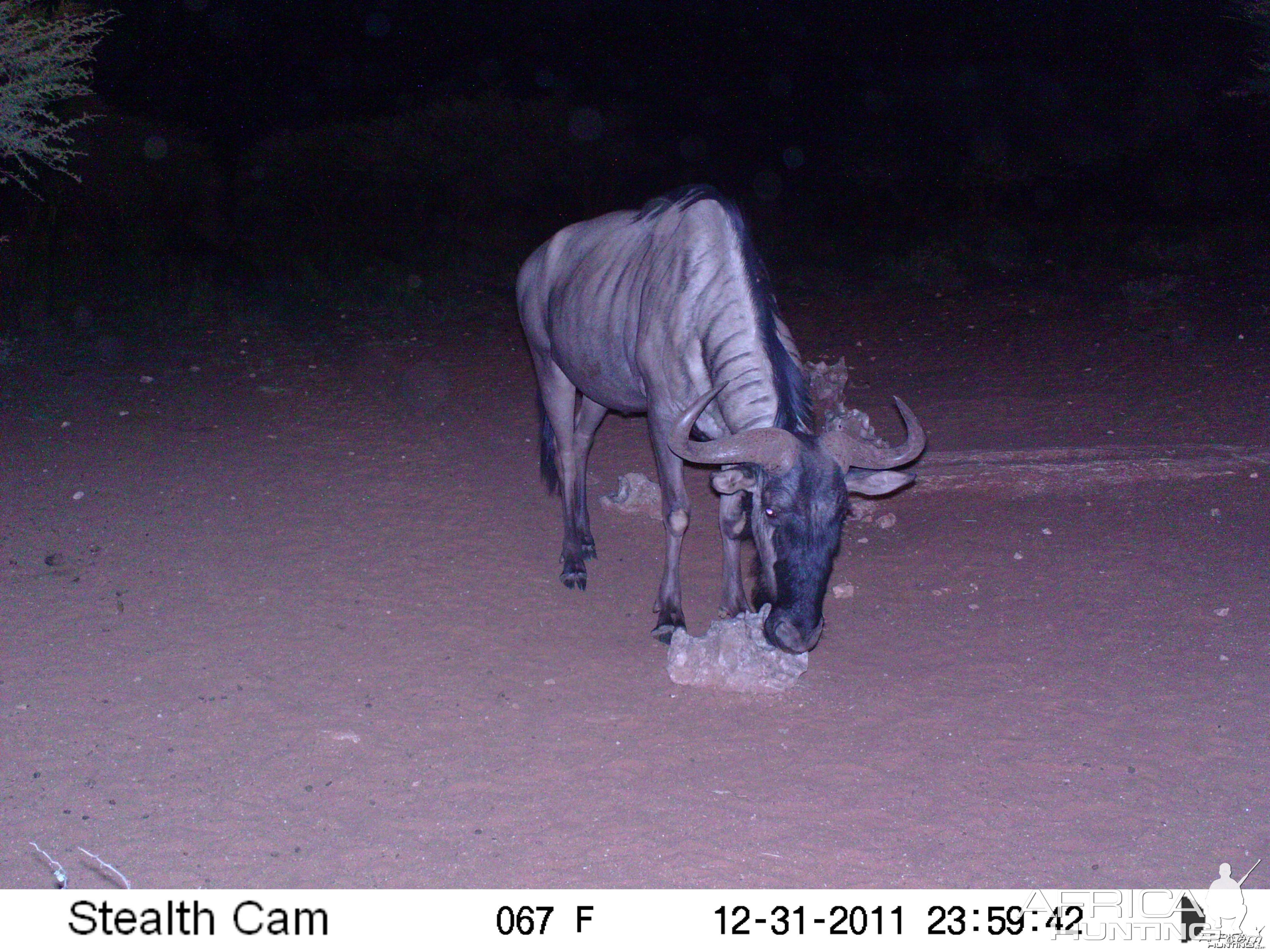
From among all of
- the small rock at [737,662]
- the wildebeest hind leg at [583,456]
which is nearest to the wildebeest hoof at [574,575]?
the wildebeest hind leg at [583,456]

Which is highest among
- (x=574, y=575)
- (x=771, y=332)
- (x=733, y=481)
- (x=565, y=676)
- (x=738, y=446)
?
(x=771, y=332)

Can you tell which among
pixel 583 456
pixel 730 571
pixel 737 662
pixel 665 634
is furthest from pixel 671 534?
pixel 583 456

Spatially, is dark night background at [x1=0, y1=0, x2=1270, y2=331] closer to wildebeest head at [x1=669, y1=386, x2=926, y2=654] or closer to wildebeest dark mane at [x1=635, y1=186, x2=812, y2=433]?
wildebeest dark mane at [x1=635, y1=186, x2=812, y2=433]

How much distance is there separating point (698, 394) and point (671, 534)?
765 mm

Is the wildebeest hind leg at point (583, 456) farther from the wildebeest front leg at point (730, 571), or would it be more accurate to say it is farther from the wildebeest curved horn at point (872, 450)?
the wildebeest curved horn at point (872, 450)

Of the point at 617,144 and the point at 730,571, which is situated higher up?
the point at 617,144

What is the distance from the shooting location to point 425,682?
15.6 feet

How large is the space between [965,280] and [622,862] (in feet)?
39.5

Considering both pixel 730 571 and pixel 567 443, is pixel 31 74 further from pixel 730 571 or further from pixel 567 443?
pixel 730 571

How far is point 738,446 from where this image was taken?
4426 mm

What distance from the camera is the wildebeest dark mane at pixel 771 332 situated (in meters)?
4.67

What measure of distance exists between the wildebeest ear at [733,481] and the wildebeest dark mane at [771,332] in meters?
0.25

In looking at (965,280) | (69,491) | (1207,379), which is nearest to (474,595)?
(69,491)

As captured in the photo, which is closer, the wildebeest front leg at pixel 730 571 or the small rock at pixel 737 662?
the small rock at pixel 737 662
